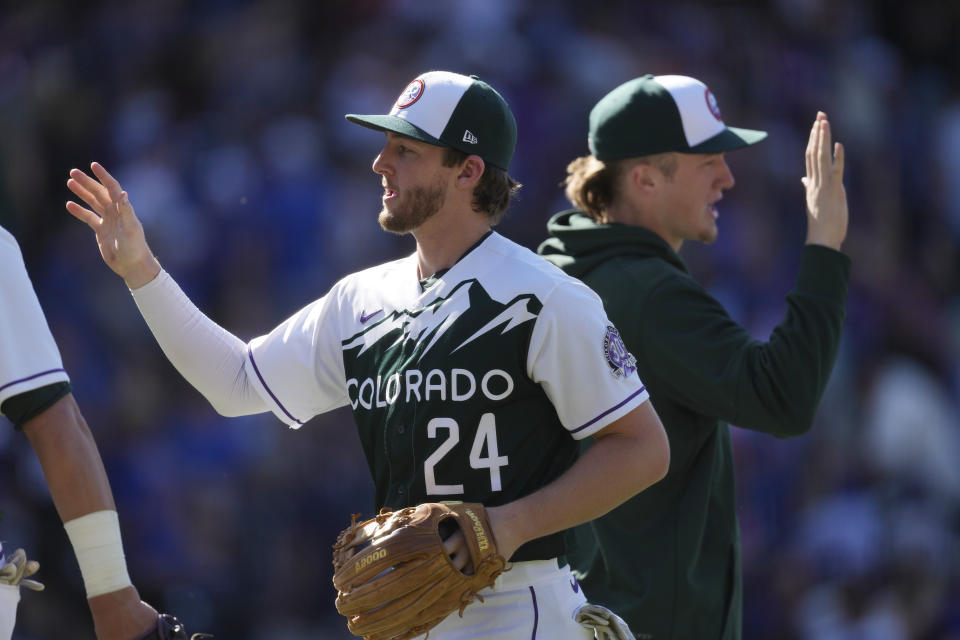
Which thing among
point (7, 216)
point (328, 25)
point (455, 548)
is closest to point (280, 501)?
point (7, 216)

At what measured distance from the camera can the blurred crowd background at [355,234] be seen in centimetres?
727

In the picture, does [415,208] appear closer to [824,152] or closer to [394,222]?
[394,222]

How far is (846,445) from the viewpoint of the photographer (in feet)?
25.2

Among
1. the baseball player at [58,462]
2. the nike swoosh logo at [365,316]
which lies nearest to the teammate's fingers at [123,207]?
the baseball player at [58,462]

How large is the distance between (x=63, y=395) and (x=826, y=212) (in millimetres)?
2223

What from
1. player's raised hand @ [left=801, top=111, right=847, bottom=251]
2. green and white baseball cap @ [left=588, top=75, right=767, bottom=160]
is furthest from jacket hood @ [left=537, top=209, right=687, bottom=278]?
player's raised hand @ [left=801, top=111, right=847, bottom=251]

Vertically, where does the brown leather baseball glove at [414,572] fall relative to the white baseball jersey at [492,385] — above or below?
below

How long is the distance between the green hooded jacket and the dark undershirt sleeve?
1515 mm

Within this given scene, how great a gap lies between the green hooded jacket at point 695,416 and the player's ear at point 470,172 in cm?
78

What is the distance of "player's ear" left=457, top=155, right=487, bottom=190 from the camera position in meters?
3.16

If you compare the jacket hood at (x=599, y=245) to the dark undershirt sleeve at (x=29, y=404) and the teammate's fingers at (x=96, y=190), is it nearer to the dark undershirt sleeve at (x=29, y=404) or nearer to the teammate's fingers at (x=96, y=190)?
the teammate's fingers at (x=96, y=190)

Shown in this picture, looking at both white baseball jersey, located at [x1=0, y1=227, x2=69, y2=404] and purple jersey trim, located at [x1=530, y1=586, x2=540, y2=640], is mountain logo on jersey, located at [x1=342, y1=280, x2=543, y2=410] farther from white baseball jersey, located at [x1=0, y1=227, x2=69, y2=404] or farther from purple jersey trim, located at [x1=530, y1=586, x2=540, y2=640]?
white baseball jersey, located at [x1=0, y1=227, x2=69, y2=404]

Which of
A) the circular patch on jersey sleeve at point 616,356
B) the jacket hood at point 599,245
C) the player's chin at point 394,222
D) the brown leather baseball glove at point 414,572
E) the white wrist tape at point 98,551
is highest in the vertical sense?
the player's chin at point 394,222

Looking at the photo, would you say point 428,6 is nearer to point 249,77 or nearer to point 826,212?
point 249,77
